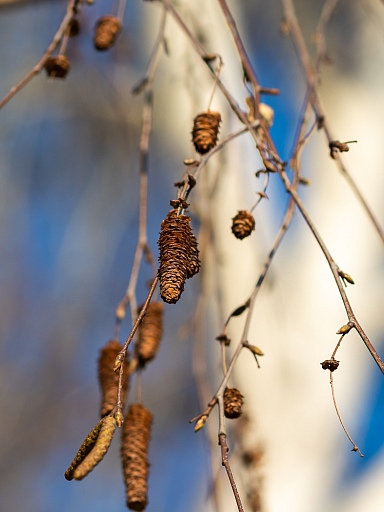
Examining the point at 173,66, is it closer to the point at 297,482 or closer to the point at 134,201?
the point at 134,201

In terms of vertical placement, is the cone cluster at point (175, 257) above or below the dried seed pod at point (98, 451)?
above

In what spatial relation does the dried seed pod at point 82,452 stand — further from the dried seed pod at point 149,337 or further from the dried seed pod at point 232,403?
the dried seed pod at point 149,337

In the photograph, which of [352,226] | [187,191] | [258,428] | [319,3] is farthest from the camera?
[319,3]

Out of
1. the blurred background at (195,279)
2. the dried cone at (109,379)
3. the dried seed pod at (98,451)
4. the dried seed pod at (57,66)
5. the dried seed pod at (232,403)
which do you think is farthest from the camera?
the blurred background at (195,279)

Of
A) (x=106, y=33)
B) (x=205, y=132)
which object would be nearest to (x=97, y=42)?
(x=106, y=33)

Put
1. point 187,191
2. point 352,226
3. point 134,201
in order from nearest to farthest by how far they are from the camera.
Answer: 1. point 187,191
2. point 352,226
3. point 134,201

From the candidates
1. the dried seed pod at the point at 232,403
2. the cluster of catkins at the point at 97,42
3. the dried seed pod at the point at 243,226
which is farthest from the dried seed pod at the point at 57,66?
the dried seed pod at the point at 232,403

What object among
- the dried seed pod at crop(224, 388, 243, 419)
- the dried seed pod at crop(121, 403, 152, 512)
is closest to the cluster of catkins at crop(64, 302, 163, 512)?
the dried seed pod at crop(121, 403, 152, 512)

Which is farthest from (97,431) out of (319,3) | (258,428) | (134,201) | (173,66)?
(134,201)
